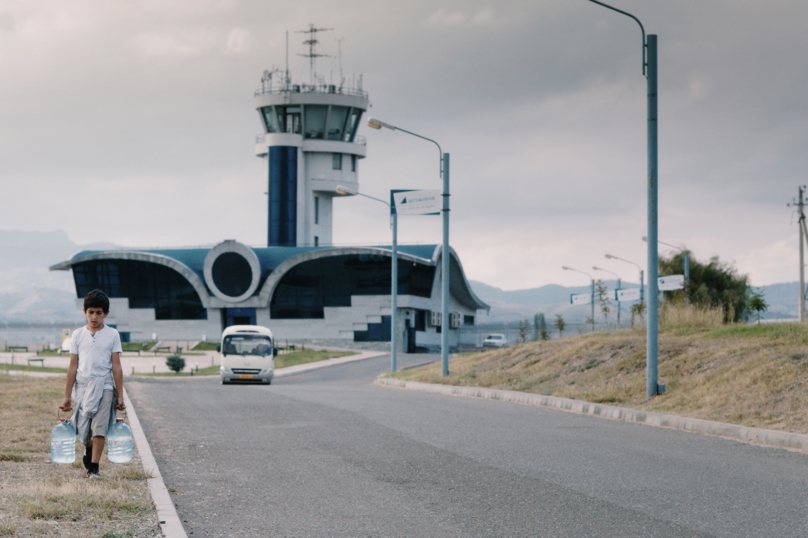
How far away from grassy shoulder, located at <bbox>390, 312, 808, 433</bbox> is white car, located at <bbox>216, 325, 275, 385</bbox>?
10850 mm

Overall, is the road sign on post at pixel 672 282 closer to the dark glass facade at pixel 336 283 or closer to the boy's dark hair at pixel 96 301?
the boy's dark hair at pixel 96 301

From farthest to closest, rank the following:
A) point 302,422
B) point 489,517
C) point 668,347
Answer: point 668,347, point 302,422, point 489,517

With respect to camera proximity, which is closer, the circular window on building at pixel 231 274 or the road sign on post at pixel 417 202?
the road sign on post at pixel 417 202

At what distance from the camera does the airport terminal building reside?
2886 inches

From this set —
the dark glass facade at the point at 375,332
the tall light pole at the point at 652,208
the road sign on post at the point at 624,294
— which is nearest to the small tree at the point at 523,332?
the road sign on post at the point at 624,294

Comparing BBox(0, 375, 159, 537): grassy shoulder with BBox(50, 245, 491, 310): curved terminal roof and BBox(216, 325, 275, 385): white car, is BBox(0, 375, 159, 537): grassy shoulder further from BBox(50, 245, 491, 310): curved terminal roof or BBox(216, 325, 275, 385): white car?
BBox(50, 245, 491, 310): curved terminal roof

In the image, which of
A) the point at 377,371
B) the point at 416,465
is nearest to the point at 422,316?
the point at 377,371

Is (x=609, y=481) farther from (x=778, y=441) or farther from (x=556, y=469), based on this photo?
(x=778, y=441)

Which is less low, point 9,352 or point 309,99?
point 309,99

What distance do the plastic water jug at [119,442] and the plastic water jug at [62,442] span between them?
32 cm

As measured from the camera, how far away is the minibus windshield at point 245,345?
33.8m

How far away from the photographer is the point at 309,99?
78.6m

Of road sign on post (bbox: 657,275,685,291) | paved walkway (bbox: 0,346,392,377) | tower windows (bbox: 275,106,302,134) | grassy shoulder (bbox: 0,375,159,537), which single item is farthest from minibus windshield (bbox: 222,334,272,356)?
tower windows (bbox: 275,106,302,134)

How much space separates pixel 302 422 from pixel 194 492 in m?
5.87
